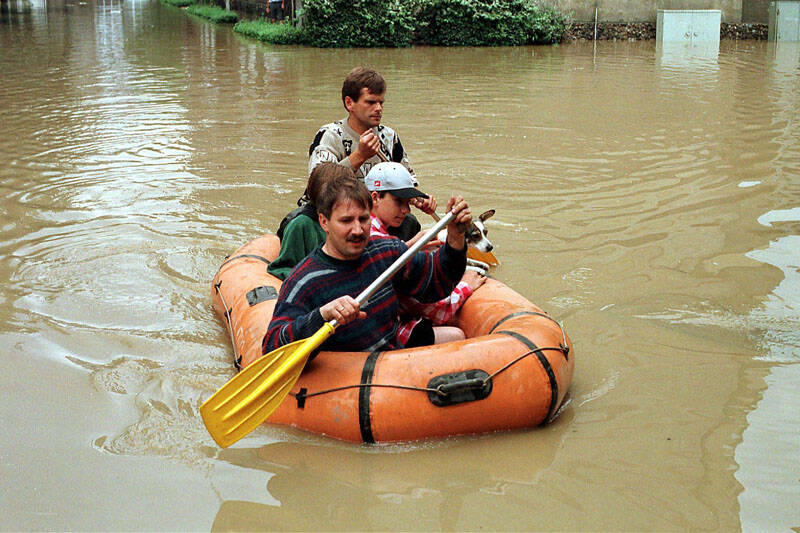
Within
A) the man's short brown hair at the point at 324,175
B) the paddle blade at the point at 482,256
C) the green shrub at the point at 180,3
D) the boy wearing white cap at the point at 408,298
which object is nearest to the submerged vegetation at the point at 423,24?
the paddle blade at the point at 482,256

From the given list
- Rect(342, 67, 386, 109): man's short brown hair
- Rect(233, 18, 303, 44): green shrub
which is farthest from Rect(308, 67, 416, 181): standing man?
Rect(233, 18, 303, 44): green shrub

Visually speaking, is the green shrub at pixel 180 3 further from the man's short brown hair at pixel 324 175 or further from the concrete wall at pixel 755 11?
the man's short brown hair at pixel 324 175

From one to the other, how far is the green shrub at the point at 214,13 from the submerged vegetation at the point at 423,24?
937 cm

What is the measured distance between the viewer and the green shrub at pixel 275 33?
20.7 meters

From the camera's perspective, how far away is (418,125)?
10672mm

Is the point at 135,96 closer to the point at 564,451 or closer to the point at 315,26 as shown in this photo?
the point at 315,26

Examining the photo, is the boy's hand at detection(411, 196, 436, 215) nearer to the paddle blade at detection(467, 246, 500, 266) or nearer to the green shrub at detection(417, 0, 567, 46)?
the paddle blade at detection(467, 246, 500, 266)

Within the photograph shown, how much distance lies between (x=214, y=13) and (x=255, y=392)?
30682 millimetres

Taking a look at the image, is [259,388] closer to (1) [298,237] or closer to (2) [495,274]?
(1) [298,237]

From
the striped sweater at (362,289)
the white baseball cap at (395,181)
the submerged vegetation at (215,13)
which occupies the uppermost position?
the submerged vegetation at (215,13)

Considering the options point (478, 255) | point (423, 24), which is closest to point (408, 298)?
point (478, 255)

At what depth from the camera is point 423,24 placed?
20594 mm

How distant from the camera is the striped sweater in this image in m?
3.58

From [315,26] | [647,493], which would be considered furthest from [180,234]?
[315,26]
